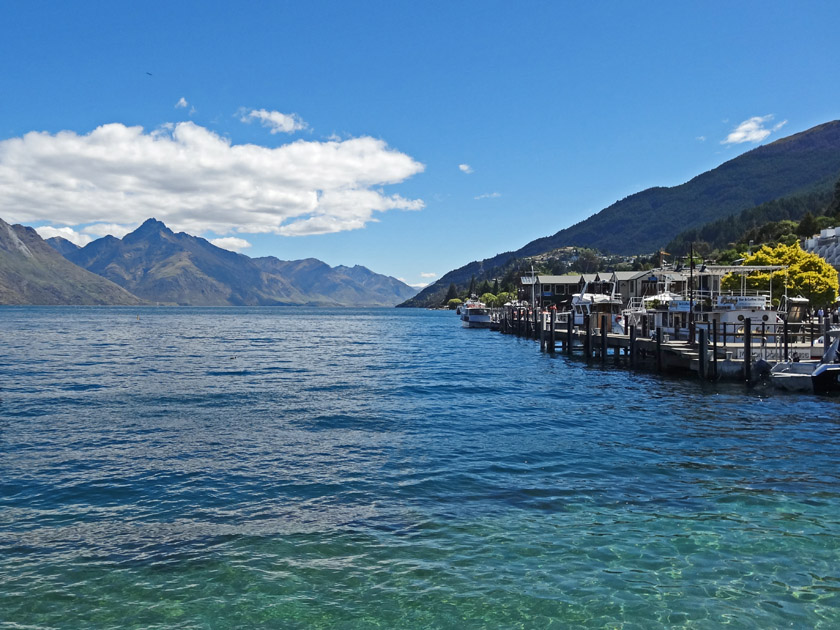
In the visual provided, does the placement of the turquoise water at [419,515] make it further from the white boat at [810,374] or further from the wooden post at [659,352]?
the wooden post at [659,352]

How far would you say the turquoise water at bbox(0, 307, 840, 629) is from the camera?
10.8 m

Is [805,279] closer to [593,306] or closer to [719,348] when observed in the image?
[593,306]

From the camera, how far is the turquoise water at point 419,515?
1082cm

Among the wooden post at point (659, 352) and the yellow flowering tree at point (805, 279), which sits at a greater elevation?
the yellow flowering tree at point (805, 279)

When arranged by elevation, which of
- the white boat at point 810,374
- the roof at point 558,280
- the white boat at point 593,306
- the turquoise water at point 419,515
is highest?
the roof at point 558,280

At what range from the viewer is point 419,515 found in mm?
15164

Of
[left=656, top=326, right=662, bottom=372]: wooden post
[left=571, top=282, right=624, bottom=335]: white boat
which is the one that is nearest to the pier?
[left=656, top=326, right=662, bottom=372]: wooden post

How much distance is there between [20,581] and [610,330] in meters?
73.3

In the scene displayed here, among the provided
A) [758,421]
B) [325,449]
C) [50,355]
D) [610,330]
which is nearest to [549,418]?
[758,421]

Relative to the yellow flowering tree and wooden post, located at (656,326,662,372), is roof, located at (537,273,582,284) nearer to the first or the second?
the yellow flowering tree

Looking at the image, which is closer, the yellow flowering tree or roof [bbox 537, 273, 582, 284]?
the yellow flowering tree

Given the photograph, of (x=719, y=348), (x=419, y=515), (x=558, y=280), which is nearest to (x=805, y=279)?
(x=719, y=348)

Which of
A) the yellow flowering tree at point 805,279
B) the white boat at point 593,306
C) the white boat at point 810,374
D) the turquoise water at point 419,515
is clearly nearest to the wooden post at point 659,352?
the white boat at point 810,374

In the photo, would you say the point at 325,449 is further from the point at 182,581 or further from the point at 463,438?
the point at 182,581
